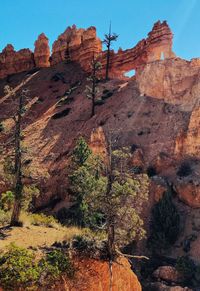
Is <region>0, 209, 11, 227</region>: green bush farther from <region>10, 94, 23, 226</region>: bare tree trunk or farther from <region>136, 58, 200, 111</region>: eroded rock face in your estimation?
<region>136, 58, 200, 111</region>: eroded rock face

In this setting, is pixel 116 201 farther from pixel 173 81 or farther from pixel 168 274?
pixel 173 81

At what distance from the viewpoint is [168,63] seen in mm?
60344

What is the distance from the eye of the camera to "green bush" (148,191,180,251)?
4144 cm

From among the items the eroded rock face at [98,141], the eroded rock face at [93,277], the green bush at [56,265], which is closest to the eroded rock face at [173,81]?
the eroded rock face at [98,141]

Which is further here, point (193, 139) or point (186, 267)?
point (193, 139)

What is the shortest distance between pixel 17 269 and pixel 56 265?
6.65ft

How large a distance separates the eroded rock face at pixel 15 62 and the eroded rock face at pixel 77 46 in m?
6.39

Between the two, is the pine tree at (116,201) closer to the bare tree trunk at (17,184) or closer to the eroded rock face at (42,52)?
the bare tree trunk at (17,184)

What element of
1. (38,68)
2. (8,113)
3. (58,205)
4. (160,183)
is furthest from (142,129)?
(38,68)

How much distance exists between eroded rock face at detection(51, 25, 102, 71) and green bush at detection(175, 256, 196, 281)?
5007 centimetres

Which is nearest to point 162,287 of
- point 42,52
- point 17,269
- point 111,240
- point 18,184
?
point 111,240

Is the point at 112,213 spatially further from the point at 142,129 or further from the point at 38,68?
the point at 38,68

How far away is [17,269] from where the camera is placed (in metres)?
20.1

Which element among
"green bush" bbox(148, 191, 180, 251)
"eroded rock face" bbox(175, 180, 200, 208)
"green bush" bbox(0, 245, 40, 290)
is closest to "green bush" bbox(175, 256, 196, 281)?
"green bush" bbox(148, 191, 180, 251)
